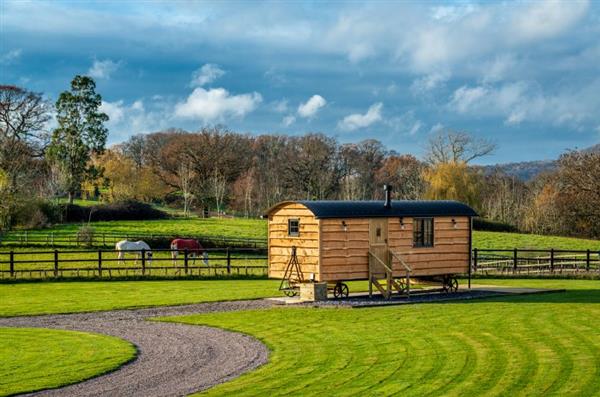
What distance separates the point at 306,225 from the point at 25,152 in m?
47.5

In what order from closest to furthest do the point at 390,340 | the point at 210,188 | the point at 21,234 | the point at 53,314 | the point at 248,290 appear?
1. the point at 390,340
2. the point at 53,314
3. the point at 248,290
4. the point at 21,234
5. the point at 210,188

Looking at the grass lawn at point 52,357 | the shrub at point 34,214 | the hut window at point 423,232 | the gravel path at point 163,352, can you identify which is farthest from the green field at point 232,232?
the grass lawn at point 52,357

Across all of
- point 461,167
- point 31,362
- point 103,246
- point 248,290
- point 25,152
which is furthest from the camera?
point 461,167

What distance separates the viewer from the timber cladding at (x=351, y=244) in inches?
1037

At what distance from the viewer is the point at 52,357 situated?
52.4 feet

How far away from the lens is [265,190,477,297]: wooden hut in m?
26.4

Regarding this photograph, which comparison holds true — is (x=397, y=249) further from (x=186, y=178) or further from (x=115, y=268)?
(x=186, y=178)

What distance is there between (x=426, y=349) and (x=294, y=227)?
11356 millimetres

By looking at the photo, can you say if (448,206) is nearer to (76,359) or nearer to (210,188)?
(76,359)

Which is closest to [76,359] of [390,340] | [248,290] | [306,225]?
[390,340]

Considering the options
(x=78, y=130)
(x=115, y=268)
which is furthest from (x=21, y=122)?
(x=115, y=268)

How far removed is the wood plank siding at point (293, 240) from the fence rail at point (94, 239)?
854 inches

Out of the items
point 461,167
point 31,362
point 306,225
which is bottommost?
point 31,362

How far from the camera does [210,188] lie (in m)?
85.4
